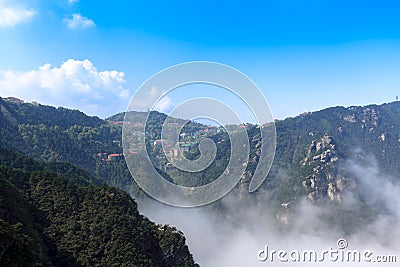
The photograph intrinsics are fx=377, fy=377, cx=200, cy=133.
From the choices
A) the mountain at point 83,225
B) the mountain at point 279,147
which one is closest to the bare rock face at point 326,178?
the mountain at point 279,147

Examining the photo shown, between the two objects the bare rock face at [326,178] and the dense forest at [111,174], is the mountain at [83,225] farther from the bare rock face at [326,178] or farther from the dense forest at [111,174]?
the bare rock face at [326,178]

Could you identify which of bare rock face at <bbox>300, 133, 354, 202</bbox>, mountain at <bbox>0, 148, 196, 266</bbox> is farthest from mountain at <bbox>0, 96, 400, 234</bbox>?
mountain at <bbox>0, 148, 196, 266</bbox>

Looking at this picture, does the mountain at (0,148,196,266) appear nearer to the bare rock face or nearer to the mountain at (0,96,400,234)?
the mountain at (0,96,400,234)

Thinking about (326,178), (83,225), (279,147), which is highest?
(279,147)

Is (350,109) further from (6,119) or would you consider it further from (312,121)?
(6,119)

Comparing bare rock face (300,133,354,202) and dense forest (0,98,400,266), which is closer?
dense forest (0,98,400,266)

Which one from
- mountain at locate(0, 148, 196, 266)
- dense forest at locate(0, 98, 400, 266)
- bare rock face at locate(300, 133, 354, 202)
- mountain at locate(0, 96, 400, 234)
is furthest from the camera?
bare rock face at locate(300, 133, 354, 202)

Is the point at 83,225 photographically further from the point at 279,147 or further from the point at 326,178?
the point at 279,147

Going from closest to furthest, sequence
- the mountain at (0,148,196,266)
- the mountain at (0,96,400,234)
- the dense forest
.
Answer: the mountain at (0,148,196,266) < the dense forest < the mountain at (0,96,400,234)

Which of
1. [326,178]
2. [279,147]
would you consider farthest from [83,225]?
[279,147]
